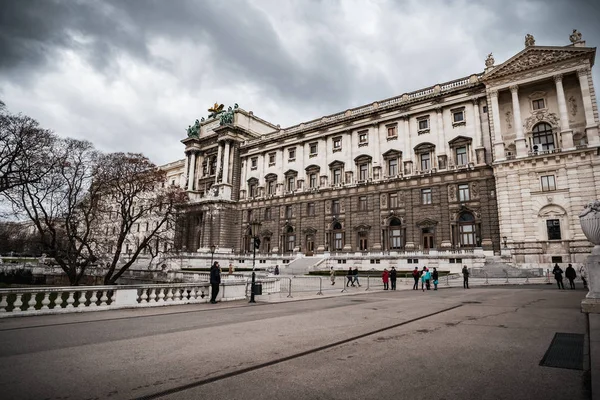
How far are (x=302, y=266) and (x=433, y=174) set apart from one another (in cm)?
1888

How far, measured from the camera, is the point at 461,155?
39531 millimetres

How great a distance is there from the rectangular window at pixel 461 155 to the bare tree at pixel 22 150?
38.9 meters

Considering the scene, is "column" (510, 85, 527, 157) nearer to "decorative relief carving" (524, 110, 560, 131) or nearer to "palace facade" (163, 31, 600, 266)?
"palace facade" (163, 31, 600, 266)

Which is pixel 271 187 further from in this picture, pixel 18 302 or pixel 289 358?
pixel 289 358

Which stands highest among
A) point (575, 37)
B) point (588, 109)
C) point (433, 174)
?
point (575, 37)

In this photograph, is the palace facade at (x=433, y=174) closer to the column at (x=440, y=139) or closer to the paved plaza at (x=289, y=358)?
the column at (x=440, y=139)

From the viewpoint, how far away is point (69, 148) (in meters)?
26.8

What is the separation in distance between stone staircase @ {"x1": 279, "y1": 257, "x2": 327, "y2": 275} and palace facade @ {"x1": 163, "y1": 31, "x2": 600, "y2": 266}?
2.59m

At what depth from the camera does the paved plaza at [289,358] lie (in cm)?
468

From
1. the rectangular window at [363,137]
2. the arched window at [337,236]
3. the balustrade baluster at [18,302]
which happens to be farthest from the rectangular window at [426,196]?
the balustrade baluster at [18,302]

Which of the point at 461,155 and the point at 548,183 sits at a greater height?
the point at 461,155

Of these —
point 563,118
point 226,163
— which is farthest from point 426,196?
point 226,163

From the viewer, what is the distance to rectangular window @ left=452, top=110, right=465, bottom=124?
40028 mm

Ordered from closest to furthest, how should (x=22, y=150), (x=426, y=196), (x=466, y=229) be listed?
(x=22, y=150) < (x=466, y=229) < (x=426, y=196)
